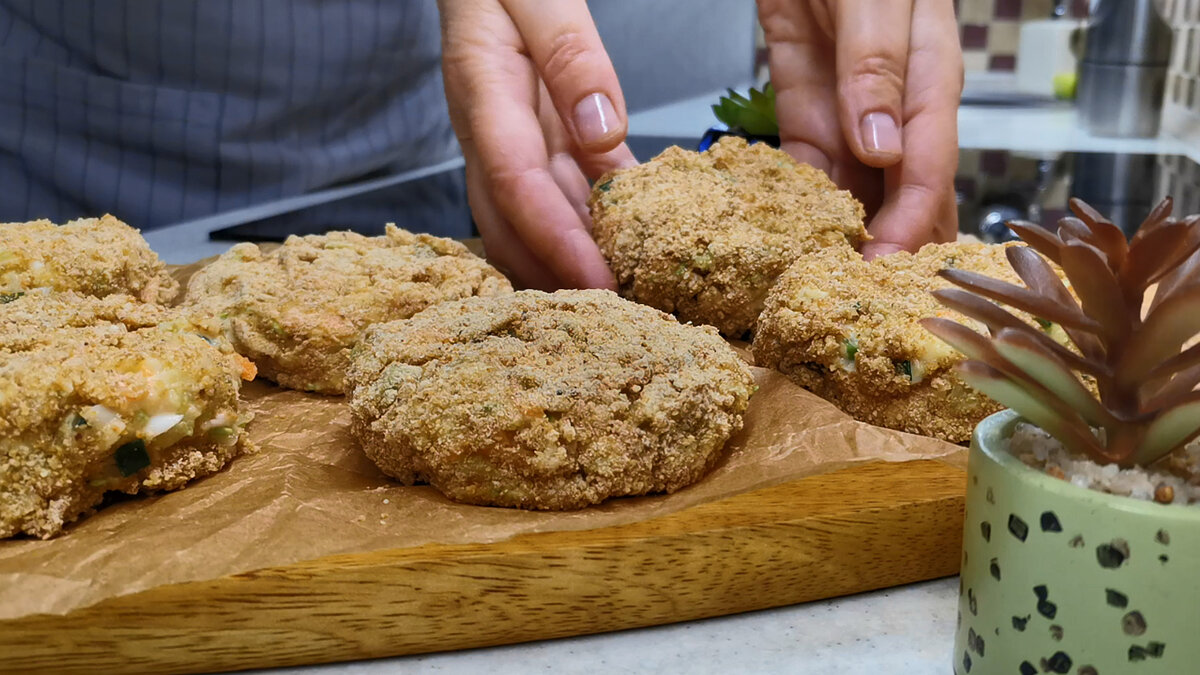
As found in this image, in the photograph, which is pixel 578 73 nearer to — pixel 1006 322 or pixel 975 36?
pixel 1006 322

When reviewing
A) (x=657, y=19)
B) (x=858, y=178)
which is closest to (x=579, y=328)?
(x=858, y=178)

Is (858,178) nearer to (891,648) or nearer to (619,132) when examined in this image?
(619,132)

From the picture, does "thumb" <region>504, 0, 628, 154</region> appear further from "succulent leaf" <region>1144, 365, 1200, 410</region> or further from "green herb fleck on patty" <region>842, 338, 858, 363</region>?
"succulent leaf" <region>1144, 365, 1200, 410</region>

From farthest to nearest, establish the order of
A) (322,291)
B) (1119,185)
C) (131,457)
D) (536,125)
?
1. (1119,185)
2. (536,125)
3. (322,291)
4. (131,457)

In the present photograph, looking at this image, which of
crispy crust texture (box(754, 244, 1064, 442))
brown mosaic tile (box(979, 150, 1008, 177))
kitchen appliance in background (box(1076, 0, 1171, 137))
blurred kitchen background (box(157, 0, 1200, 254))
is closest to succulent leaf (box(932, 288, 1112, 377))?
crispy crust texture (box(754, 244, 1064, 442))

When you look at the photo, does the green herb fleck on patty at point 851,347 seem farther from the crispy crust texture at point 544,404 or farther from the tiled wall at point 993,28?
the tiled wall at point 993,28

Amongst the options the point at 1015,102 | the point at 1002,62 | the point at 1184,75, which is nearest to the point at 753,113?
the point at 1184,75
